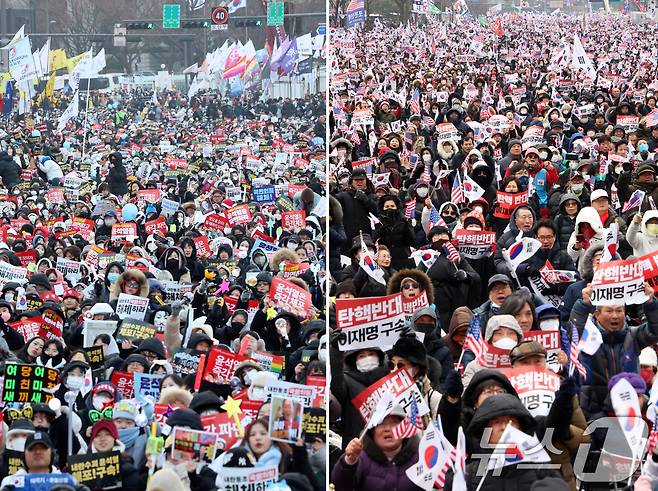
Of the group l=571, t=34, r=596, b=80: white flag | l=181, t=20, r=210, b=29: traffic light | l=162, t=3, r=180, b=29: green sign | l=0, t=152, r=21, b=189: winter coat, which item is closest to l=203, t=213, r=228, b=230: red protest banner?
l=0, t=152, r=21, b=189: winter coat

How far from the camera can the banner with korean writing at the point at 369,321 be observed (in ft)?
23.9

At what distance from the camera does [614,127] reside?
17609 millimetres

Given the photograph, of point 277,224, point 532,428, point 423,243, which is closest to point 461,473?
point 532,428

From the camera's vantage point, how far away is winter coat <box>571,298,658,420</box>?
6.96 m

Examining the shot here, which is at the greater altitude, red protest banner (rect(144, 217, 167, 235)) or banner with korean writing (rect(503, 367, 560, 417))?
banner with korean writing (rect(503, 367, 560, 417))

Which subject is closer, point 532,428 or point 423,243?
point 532,428

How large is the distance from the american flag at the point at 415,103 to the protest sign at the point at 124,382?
14338 millimetres

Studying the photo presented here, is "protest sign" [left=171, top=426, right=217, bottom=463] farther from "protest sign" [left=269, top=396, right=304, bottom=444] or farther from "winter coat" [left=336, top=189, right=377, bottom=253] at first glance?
"winter coat" [left=336, top=189, right=377, bottom=253]

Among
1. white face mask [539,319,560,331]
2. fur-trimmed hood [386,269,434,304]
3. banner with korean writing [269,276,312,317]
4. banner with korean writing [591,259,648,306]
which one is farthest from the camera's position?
banner with korean writing [269,276,312,317]

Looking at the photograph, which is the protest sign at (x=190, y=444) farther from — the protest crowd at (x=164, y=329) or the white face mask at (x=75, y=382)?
the white face mask at (x=75, y=382)

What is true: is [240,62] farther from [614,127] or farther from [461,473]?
[461,473]

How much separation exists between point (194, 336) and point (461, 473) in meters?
4.74

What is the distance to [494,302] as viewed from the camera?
8.55m

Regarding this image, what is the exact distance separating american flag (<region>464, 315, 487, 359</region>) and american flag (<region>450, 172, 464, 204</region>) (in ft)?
21.2
